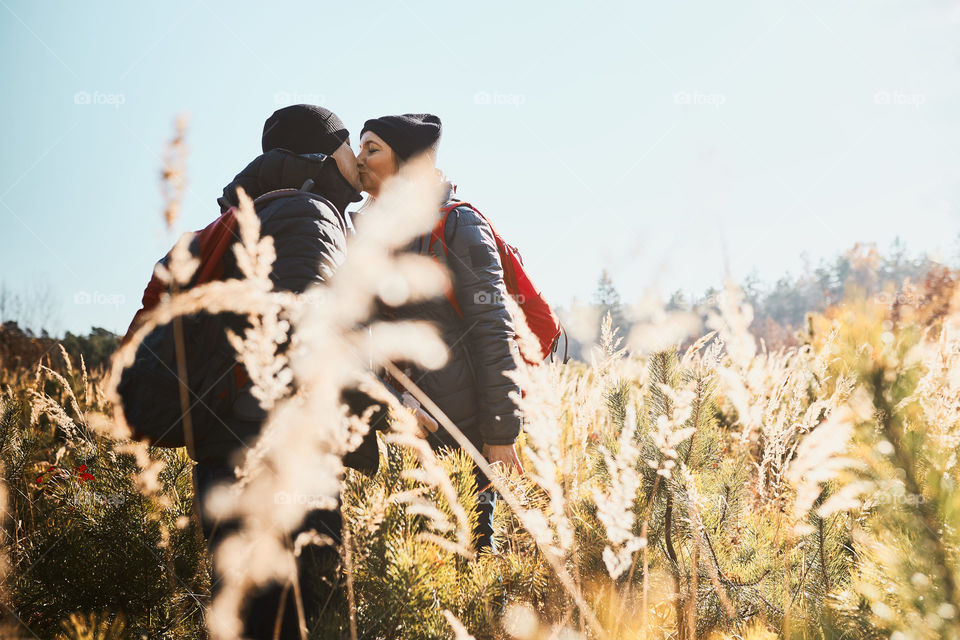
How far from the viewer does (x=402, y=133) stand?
2.40 meters

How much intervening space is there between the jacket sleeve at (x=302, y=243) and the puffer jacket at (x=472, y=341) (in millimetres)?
679

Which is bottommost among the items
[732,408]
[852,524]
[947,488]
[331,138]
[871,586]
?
[732,408]

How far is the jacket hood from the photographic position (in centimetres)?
175

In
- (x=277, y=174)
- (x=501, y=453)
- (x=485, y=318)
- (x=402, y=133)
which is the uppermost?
(x=402, y=133)

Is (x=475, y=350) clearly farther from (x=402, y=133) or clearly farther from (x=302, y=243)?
(x=402, y=133)

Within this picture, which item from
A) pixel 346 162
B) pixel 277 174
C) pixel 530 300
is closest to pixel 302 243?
pixel 277 174

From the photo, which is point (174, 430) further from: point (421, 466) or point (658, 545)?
point (658, 545)

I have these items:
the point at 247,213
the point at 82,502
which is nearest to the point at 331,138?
the point at 247,213

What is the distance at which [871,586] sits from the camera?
997 mm

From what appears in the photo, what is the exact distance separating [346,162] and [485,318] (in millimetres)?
802

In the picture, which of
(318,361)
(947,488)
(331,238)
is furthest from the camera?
(331,238)

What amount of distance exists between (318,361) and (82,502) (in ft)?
6.23

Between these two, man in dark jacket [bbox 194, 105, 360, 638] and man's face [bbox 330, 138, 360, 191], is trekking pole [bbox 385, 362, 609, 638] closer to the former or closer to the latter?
man in dark jacket [bbox 194, 105, 360, 638]

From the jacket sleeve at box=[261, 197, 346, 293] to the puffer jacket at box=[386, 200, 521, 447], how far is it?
2.23 ft
